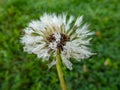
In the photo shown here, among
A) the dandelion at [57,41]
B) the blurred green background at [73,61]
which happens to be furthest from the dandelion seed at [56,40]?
the blurred green background at [73,61]

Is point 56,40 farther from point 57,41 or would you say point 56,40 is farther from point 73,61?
point 73,61

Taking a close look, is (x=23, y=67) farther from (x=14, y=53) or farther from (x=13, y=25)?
(x=13, y=25)

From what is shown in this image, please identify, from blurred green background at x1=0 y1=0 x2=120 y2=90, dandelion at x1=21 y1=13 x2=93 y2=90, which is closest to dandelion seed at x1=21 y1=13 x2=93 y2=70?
dandelion at x1=21 y1=13 x2=93 y2=90

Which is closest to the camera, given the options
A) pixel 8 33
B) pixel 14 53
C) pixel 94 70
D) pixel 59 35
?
pixel 59 35

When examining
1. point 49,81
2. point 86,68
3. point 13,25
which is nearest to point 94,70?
point 86,68

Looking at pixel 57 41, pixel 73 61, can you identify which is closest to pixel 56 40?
pixel 57 41

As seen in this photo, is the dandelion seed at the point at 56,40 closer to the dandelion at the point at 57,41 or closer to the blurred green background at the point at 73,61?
the dandelion at the point at 57,41
